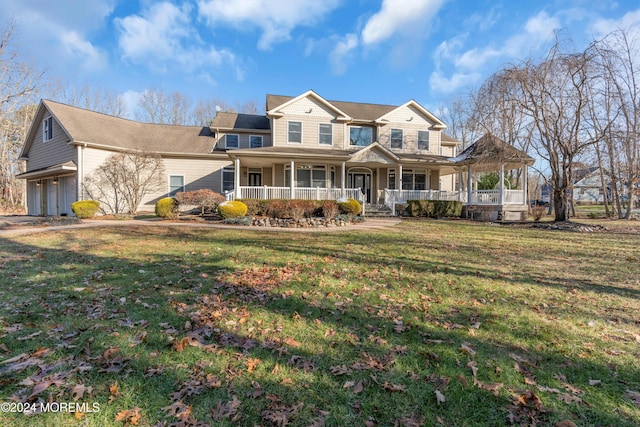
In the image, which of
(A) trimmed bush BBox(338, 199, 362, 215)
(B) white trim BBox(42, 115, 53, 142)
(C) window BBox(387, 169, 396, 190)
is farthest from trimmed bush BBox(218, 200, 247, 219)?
(B) white trim BBox(42, 115, 53, 142)

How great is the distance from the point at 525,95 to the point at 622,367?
52.6 feet

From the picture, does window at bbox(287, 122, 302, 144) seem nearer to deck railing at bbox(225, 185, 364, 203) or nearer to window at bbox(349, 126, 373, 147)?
window at bbox(349, 126, 373, 147)

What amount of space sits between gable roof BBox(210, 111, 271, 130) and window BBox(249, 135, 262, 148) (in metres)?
0.68

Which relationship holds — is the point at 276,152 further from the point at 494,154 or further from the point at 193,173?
the point at 494,154

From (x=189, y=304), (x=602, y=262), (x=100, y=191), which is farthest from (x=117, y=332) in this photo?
(x=100, y=191)

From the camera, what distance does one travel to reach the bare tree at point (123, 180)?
56.9 ft

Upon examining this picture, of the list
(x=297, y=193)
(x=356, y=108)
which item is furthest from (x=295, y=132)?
(x=356, y=108)

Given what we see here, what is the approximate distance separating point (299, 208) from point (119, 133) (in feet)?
48.6

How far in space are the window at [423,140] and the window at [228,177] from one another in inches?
529

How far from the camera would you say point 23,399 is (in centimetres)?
228

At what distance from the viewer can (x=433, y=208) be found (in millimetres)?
18156

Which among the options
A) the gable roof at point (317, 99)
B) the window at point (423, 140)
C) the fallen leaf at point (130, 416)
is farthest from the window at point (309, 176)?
the fallen leaf at point (130, 416)

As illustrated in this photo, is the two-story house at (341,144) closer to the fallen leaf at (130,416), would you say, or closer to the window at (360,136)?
the window at (360,136)

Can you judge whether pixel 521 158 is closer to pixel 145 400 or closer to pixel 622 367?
pixel 622 367
